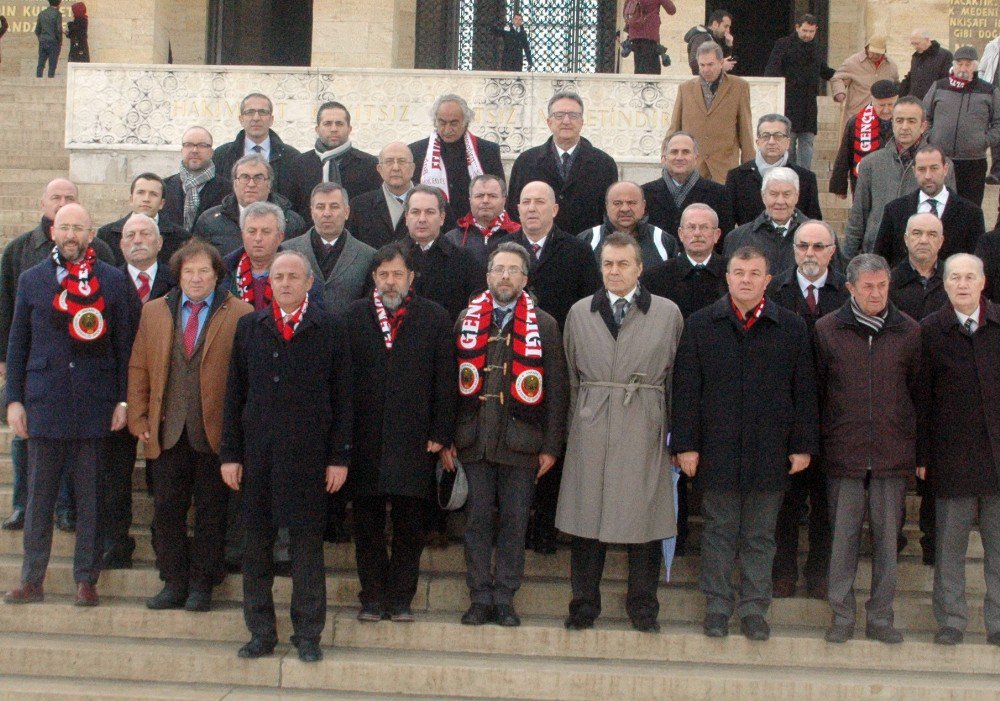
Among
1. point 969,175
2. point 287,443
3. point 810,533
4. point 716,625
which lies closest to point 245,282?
point 287,443

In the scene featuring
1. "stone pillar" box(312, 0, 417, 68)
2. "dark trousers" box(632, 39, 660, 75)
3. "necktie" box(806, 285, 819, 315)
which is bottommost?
"necktie" box(806, 285, 819, 315)

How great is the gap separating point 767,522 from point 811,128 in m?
7.18

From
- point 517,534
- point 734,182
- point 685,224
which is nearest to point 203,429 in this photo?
point 517,534

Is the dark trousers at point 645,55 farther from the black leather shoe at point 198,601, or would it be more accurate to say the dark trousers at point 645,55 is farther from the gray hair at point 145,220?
the black leather shoe at point 198,601

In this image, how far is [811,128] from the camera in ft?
42.6

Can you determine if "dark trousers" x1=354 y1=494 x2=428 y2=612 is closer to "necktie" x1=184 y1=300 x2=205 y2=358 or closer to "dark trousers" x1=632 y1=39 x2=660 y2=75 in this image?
"necktie" x1=184 y1=300 x2=205 y2=358

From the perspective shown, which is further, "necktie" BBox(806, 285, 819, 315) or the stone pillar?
the stone pillar

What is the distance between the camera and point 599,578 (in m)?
6.86

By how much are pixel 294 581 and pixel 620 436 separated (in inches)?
70.9

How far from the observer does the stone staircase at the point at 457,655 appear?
646cm

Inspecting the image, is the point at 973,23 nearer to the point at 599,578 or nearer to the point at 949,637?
the point at 949,637

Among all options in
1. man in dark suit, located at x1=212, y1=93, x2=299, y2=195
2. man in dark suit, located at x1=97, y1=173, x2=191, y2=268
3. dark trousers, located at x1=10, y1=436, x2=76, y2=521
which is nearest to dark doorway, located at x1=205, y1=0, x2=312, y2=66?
man in dark suit, located at x1=212, y1=93, x2=299, y2=195

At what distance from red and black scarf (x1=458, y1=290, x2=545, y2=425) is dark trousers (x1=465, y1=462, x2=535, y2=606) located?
1.14 feet

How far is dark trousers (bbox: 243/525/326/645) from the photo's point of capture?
256 inches
